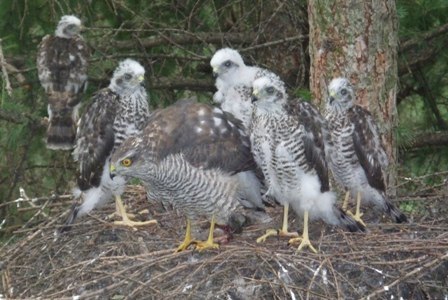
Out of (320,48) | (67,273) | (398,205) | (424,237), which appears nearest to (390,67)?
(320,48)

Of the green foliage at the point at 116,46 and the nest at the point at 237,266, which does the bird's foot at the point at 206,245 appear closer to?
the nest at the point at 237,266

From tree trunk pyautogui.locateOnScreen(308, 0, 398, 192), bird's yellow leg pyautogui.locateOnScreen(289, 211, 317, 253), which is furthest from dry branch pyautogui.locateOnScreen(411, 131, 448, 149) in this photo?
bird's yellow leg pyautogui.locateOnScreen(289, 211, 317, 253)

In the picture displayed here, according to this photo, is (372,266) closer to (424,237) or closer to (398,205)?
(424,237)

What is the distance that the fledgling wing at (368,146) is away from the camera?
7504 millimetres

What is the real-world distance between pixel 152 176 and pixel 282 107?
3.14 ft

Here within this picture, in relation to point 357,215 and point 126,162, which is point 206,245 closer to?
point 126,162

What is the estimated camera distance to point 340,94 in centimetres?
748

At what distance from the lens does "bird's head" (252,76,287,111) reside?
6.73 metres

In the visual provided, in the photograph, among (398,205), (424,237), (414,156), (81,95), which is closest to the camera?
(424,237)

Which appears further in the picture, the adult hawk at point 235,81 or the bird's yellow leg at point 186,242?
the adult hawk at point 235,81

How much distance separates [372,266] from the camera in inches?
262

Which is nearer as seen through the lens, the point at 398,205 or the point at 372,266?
the point at 372,266

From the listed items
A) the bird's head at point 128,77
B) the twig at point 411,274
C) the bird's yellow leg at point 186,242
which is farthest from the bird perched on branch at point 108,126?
the twig at point 411,274

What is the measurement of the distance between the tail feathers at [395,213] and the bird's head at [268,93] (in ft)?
4.38
